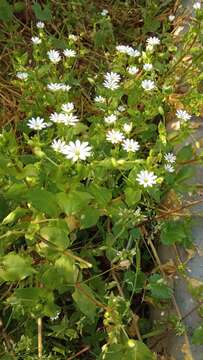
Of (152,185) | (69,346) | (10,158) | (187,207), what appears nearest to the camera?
(10,158)

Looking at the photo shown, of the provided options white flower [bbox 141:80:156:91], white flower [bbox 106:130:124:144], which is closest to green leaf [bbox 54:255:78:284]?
white flower [bbox 106:130:124:144]

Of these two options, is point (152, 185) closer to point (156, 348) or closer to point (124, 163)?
point (124, 163)

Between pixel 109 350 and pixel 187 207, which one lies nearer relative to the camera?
pixel 109 350

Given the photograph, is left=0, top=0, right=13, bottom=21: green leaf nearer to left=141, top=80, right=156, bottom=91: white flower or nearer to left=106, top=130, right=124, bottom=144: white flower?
left=141, top=80, right=156, bottom=91: white flower

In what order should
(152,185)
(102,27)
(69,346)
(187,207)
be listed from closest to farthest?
(152,185) → (69,346) → (187,207) → (102,27)

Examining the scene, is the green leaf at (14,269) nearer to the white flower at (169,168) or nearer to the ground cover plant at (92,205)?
the ground cover plant at (92,205)

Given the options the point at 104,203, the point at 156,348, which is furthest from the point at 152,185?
the point at 156,348
